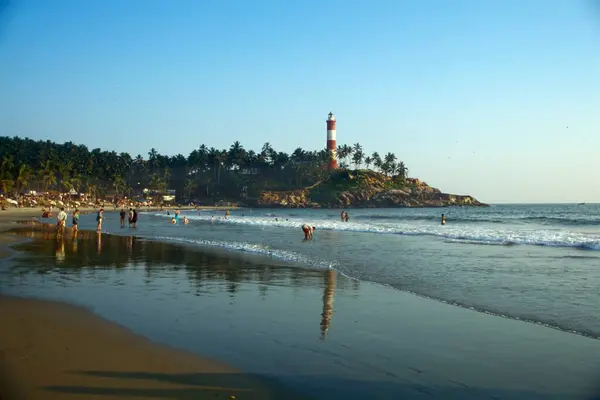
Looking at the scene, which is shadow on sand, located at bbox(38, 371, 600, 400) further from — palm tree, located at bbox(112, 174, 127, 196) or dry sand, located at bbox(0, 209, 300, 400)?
palm tree, located at bbox(112, 174, 127, 196)

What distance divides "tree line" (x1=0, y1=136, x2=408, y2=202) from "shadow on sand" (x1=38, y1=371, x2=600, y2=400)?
130 m

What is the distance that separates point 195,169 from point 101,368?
17782 centimetres

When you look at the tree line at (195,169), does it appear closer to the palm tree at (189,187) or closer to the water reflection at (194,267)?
the palm tree at (189,187)

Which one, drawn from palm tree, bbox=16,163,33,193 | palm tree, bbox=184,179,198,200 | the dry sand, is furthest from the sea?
palm tree, bbox=184,179,198,200

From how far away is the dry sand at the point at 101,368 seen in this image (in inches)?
219

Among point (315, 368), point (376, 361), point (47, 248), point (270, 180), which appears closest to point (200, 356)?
point (315, 368)

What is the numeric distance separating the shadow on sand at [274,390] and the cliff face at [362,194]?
501 feet

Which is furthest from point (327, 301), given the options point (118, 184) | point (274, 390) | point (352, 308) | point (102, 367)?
point (118, 184)

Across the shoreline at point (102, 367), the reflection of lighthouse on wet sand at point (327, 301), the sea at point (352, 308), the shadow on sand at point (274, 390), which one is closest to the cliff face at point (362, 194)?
the sea at point (352, 308)

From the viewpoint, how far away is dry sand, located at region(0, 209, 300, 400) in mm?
5555

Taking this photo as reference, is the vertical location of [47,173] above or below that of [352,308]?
above

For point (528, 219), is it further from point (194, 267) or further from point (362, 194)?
point (362, 194)

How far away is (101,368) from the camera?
6355 mm

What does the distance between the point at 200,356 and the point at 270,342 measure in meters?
1.20
